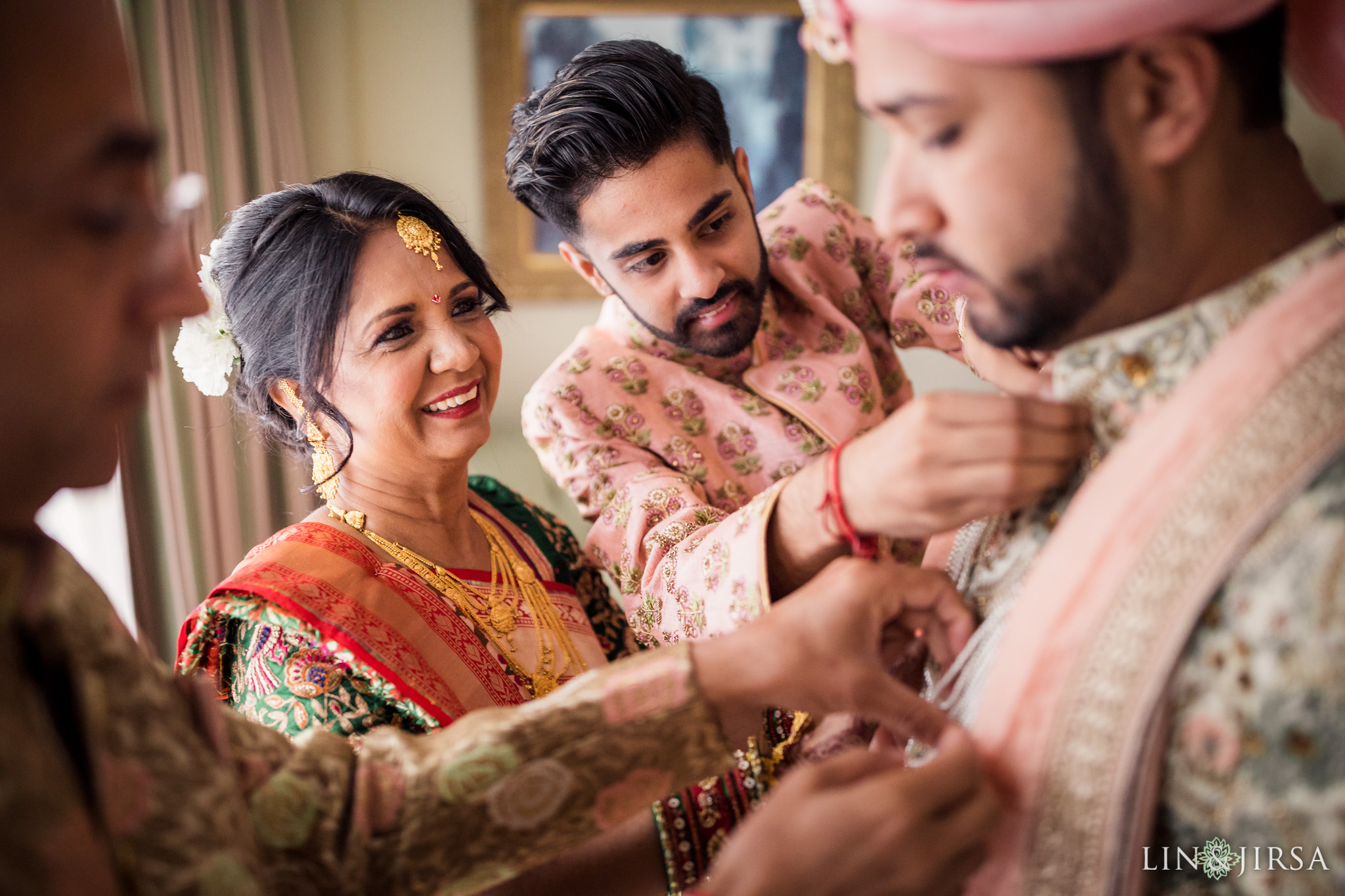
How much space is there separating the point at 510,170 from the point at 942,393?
1278mm

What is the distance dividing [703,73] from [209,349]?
2.37m

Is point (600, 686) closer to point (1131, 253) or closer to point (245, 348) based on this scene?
point (1131, 253)

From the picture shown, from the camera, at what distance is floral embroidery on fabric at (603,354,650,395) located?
1635 millimetres

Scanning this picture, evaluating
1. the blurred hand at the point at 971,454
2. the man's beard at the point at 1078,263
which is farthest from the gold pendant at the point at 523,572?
the man's beard at the point at 1078,263

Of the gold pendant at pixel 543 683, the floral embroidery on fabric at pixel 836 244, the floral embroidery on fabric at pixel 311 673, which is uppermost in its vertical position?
the floral embroidery on fabric at pixel 836 244

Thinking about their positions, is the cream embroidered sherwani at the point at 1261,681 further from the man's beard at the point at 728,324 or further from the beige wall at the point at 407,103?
the beige wall at the point at 407,103

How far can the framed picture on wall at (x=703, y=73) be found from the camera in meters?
3.40

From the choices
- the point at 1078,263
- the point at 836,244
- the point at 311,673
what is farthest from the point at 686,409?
the point at 1078,263

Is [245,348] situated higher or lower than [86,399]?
lower

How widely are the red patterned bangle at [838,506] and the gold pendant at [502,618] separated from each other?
745 mm

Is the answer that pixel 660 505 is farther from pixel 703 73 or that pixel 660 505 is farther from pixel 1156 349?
pixel 703 73

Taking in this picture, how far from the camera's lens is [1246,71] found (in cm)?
63

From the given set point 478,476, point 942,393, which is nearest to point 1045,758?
point 942,393

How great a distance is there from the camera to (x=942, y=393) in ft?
2.38
